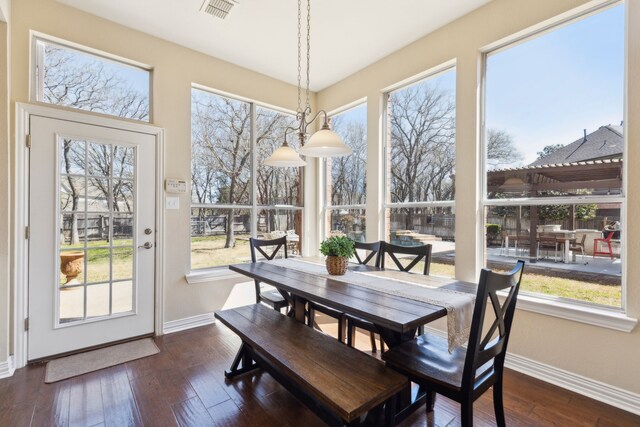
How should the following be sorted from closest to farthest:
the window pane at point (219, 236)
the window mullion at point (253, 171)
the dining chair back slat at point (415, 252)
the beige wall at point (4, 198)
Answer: the beige wall at point (4, 198) → the dining chair back slat at point (415, 252) → the window pane at point (219, 236) → the window mullion at point (253, 171)

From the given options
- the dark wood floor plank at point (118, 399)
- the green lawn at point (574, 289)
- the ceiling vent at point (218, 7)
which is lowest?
the dark wood floor plank at point (118, 399)

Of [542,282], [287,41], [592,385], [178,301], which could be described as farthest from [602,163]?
[178,301]

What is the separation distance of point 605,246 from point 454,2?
2.33m

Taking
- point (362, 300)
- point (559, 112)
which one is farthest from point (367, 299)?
point (559, 112)

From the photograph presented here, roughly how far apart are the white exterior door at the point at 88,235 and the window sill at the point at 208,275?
1.25 feet

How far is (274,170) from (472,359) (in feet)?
11.2

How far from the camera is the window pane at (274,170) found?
4059 millimetres

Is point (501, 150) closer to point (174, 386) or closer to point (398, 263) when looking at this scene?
point (398, 263)

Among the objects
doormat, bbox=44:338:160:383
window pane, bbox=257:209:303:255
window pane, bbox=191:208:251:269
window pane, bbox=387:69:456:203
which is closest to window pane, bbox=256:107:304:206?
window pane, bbox=257:209:303:255

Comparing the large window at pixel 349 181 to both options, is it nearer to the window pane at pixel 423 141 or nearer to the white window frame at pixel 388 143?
the white window frame at pixel 388 143

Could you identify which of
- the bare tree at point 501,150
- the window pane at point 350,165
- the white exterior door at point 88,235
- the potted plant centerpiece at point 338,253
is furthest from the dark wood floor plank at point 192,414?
the bare tree at point 501,150

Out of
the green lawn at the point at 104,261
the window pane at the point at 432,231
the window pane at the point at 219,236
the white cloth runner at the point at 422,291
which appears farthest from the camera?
the window pane at the point at 219,236

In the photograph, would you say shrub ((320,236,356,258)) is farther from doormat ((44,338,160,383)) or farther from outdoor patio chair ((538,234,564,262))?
doormat ((44,338,160,383))

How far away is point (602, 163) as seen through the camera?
2.19 m
